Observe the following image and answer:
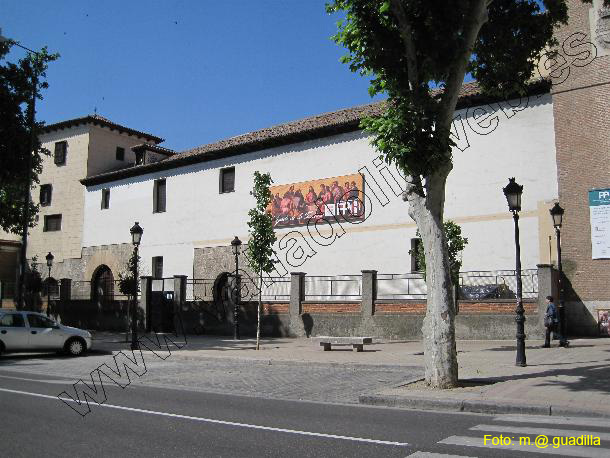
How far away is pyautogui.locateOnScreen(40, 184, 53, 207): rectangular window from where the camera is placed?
4075 cm

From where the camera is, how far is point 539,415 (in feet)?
27.5

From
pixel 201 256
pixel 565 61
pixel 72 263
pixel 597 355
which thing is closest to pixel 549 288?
pixel 597 355

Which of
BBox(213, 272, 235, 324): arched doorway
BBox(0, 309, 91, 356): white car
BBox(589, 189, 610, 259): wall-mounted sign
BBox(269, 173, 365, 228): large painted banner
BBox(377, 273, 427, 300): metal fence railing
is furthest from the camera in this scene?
BBox(269, 173, 365, 228): large painted banner

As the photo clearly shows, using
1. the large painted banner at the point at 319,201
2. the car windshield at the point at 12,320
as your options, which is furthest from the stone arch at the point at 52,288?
the car windshield at the point at 12,320

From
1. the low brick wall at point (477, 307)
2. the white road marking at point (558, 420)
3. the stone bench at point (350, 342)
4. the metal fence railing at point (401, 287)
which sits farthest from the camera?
the metal fence railing at point (401, 287)

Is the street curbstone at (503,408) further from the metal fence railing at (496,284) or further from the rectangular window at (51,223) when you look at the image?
the rectangular window at (51,223)

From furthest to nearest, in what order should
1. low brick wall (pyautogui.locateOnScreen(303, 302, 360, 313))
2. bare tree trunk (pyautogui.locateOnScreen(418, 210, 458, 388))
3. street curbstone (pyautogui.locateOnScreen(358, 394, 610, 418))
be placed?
low brick wall (pyautogui.locateOnScreen(303, 302, 360, 313)) → bare tree trunk (pyautogui.locateOnScreen(418, 210, 458, 388)) → street curbstone (pyautogui.locateOnScreen(358, 394, 610, 418))

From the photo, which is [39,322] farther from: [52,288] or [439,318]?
[52,288]

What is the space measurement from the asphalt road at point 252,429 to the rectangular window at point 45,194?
3346 cm

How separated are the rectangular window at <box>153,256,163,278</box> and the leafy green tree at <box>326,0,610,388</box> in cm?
2534

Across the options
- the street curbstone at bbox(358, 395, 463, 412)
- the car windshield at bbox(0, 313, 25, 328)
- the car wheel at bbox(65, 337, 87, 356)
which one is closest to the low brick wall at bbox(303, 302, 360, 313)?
the car wheel at bbox(65, 337, 87, 356)

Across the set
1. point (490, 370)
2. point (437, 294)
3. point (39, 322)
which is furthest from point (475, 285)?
point (39, 322)

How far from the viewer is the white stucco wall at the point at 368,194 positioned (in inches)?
891

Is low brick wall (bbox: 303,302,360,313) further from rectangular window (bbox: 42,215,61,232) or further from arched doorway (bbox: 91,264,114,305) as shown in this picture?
rectangular window (bbox: 42,215,61,232)
